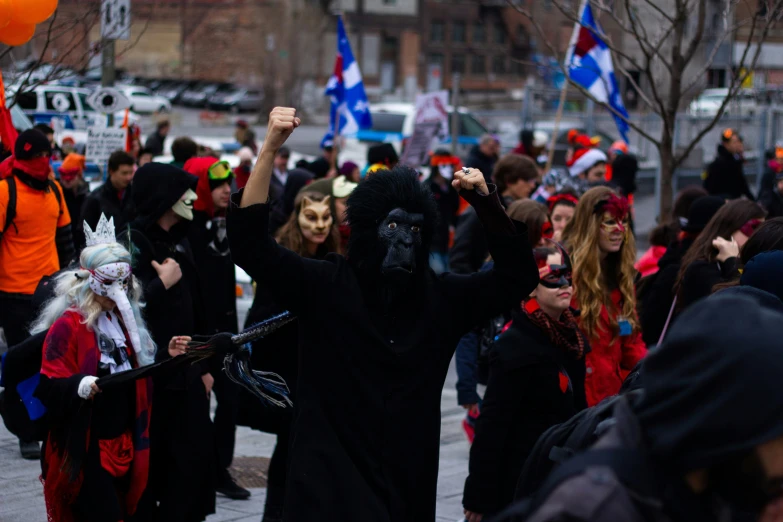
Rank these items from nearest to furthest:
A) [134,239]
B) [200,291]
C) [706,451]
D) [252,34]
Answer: [706,451], [134,239], [200,291], [252,34]

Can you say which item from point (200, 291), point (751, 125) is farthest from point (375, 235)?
point (751, 125)

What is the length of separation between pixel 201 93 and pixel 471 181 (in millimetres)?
49289

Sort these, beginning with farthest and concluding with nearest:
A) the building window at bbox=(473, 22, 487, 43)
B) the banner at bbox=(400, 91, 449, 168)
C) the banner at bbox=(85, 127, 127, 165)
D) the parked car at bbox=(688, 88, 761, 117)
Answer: the building window at bbox=(473, 22, 487, 43), the parked car at bbox=(688, 88, 761, 117), the banner at bbox=(400, 91, 449, 168), the banner at bbox=(85, 127, 127, 165)

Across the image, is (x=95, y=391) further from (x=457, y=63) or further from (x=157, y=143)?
(x=457, y=63)

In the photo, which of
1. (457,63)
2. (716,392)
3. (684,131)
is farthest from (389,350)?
(457,63)

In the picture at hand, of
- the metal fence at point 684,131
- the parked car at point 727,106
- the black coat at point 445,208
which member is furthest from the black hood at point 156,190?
the metal fence at point 684,131

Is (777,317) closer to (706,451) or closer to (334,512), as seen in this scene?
(706,451)

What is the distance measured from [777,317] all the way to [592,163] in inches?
410

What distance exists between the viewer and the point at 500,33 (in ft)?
238

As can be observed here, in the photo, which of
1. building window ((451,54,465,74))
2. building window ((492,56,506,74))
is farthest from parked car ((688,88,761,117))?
building window ((492,56,506,74))

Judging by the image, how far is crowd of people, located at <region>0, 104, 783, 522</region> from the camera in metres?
1.86

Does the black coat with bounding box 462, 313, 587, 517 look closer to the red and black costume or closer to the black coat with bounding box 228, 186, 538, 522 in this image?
the black coat with bounding box 228, 186, 538, 522

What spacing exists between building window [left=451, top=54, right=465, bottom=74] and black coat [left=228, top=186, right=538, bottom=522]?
68.3m

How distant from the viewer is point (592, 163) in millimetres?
12164
